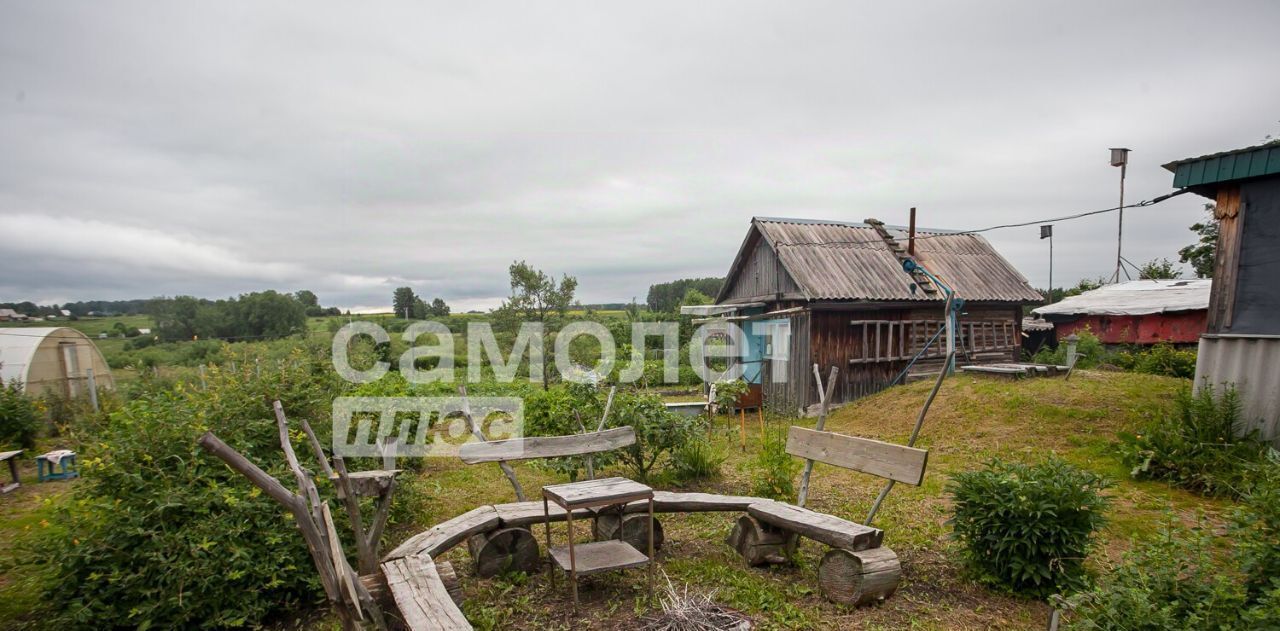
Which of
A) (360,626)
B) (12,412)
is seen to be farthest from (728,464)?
(12,412)

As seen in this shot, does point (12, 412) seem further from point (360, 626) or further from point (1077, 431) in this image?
point (1077, 431)

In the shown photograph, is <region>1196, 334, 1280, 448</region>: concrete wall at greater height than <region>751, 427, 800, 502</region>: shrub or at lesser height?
greater

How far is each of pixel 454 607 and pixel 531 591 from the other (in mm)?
1515

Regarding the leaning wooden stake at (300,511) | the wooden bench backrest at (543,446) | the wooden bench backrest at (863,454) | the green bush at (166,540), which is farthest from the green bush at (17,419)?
the wooden bench backrest at (863,454)

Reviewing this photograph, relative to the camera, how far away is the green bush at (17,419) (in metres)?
8.94

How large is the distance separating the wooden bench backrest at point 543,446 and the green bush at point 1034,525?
3.29 m

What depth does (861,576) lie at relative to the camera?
4168 millimetres

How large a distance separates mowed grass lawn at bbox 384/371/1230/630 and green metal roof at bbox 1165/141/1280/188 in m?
3.27

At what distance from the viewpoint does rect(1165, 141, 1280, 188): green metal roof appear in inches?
251

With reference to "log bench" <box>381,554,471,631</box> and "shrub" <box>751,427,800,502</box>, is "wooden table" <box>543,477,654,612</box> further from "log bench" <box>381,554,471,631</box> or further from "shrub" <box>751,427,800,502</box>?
"shrub" <box>751,427,800,502</box>

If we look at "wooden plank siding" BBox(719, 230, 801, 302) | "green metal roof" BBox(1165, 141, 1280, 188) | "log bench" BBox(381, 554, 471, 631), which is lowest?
"log bench" BBox(381, 554, 471, 631)

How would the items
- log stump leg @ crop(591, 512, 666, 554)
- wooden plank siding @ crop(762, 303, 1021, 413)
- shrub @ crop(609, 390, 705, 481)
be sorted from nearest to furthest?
1. log stump leg @ crop(591, 512, 666, 554)
2. shrub @ crop(609, 390, 705, 481)
3. wooden plank siding @ crop(762, 303, 1021, 413)

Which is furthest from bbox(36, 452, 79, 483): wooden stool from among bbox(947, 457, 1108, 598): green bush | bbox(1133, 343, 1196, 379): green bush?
bbox(1133, 343, 1196, 379): green bush

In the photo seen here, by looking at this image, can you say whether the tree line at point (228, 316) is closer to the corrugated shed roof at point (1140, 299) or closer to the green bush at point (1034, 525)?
the green bush at point (1034, 525)
